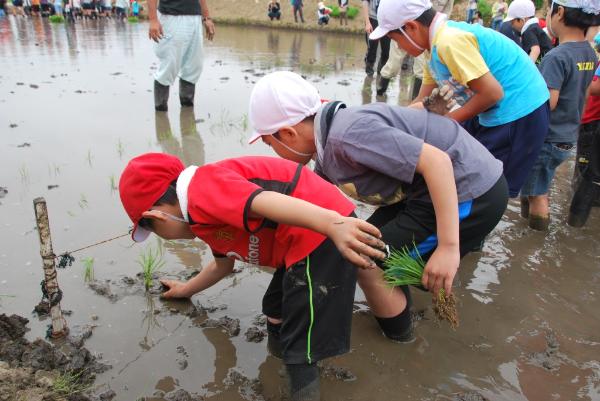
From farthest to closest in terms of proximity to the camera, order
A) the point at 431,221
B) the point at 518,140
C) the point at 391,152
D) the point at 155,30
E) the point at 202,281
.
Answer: the point at 155,30
the point at 518,140
the point at 202,281
the point at 431,221
the point at 391,152

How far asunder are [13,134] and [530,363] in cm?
490

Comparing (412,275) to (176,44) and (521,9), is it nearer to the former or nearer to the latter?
(176,44)

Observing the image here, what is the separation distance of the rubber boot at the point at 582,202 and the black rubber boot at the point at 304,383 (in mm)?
2610

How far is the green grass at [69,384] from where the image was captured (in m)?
1.88

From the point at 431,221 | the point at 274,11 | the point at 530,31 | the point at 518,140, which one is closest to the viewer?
the point at 431,221

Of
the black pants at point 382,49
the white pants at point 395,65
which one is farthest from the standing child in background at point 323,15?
the white pants at point 395,65

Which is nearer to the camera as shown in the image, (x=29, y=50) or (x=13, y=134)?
(x=13, y=134)

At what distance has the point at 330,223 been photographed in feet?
5.18

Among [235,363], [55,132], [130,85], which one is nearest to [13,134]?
[55,132]

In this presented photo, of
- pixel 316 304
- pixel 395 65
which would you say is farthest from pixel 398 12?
pixel 395 65

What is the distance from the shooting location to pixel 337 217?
1.59 metres

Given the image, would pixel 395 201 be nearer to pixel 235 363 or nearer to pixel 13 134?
pixel 235 363

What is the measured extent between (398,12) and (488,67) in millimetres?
598

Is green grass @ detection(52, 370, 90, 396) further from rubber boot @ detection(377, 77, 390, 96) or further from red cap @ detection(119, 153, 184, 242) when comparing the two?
rubber boot @ detection(377, 77, 390, 96)
